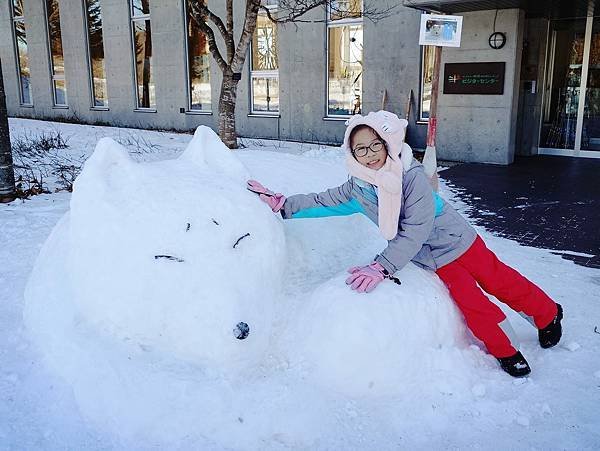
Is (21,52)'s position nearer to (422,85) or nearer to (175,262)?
(422,85)

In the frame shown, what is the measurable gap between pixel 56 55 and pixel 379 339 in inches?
700

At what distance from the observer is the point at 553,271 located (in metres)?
4.54

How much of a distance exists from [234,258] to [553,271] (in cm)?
305

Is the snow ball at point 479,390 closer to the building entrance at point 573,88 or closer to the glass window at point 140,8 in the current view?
the building entrance at point 573,88

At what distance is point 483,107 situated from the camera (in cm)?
1004

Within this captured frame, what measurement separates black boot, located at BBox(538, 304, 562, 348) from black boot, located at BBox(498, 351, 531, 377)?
370 mm

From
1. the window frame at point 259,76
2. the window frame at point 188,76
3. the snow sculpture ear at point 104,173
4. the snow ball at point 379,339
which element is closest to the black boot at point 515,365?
the snow ball at point 379,339

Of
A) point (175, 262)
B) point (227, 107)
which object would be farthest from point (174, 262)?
point (227, 107)

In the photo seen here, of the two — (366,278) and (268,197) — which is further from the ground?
(268,197)

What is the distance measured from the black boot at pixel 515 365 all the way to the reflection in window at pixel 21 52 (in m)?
19.0

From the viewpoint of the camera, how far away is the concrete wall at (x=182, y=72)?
11.3 meters

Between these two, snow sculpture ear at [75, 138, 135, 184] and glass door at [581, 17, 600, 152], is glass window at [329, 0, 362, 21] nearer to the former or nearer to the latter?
glass door at [581, 17, 600, 152]

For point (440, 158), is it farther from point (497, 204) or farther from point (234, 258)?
point (234, 258)

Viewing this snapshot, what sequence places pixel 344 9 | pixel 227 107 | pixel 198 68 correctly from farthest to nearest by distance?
1. pixel 198 68
2. pixel 344 9
3. pixel 227 107
